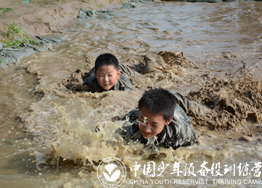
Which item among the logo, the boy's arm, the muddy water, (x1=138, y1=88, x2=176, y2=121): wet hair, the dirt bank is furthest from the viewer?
the dirt bank

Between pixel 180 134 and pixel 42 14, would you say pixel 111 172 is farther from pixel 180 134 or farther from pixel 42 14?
pixel 42 14

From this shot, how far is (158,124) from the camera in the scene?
87.4 inches

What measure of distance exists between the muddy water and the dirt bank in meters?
0.56

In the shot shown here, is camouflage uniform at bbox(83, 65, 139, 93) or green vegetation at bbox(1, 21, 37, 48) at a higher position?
green vegetation at bbox(1, 21, 37, 48)

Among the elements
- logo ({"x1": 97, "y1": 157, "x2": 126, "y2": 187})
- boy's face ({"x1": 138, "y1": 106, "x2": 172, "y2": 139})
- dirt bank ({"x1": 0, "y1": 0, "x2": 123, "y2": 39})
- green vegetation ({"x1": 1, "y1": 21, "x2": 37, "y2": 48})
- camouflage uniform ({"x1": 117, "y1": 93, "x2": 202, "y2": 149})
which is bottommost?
logo ({"x1": 97, "y1": 157, "x2": 126, "y2": 187})

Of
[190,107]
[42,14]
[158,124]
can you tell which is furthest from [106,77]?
[42,14]

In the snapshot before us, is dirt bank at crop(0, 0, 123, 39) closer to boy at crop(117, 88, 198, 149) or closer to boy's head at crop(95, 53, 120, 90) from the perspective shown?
boy's head at crop(95, 53, 120, 90)

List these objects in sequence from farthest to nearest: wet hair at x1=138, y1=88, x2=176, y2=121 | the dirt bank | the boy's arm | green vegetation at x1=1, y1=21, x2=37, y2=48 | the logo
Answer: the dirt bank < green vegetation at x1=1, y1=21, x2=37, y2=48 < the boy's arm < wet hair at x1=138, y1=88, x2=176, y2=121 < the logo

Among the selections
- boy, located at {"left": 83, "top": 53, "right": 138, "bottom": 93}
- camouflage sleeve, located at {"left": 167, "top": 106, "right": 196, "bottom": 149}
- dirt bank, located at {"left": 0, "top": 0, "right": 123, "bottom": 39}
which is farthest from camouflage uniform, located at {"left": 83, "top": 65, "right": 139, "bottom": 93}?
dirt bank, located at {"left": 0, "top": 0, "right": 123, "bottom": 39}

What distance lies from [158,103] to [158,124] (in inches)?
7.5

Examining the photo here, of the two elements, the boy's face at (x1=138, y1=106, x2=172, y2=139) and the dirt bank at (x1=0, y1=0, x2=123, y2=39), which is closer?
the boy's face at (x1=138, y1=106, x2=172, y2=139)

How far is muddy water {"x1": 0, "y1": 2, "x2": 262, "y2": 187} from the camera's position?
2090 mm

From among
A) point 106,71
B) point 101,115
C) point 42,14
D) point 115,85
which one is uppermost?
point 42,14

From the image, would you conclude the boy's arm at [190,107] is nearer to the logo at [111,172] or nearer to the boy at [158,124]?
the boy at [158,124]
